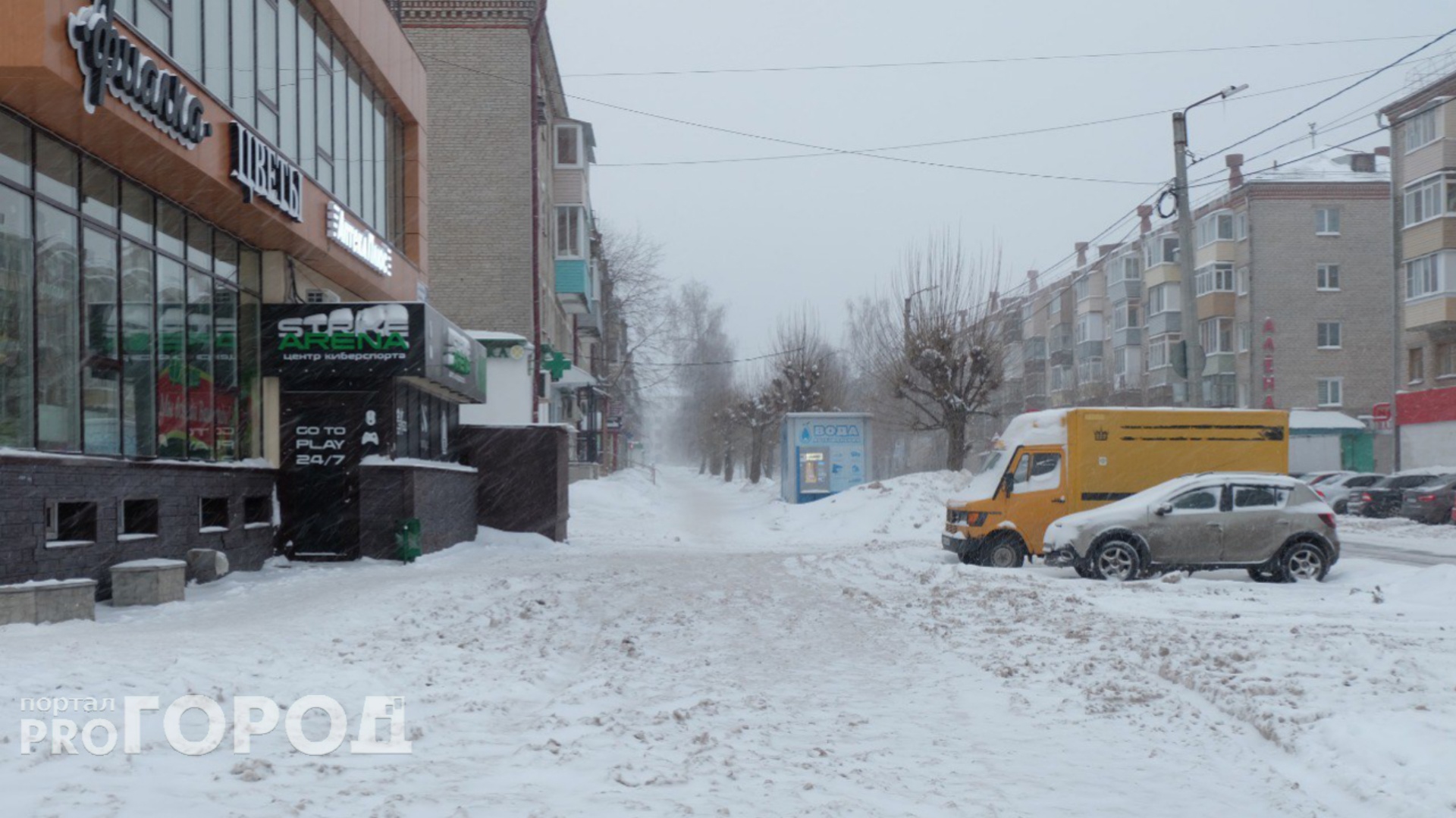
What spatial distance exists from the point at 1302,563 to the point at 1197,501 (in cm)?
154

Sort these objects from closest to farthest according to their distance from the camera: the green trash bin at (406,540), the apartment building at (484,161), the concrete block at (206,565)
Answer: the concrete block at (206,565)
the green trash bin at (406,540)
the apartment building at (484,161)

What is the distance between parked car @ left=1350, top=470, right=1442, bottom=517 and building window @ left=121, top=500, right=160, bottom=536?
32.9 metres

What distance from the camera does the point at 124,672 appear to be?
7.51 m

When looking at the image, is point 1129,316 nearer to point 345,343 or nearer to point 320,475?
point 345,343

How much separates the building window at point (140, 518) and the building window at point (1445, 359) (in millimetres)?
43297

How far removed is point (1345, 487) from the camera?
38.8m

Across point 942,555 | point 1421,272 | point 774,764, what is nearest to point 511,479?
point 942,555

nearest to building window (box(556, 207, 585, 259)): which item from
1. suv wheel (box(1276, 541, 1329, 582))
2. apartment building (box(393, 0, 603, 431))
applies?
apartment building (box(393, 0, 603, 431))

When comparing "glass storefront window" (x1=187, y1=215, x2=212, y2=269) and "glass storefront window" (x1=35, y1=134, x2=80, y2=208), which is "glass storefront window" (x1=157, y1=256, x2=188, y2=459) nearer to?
"glass storefront window" (x1=187, y1=215, x2=212, y2=269)

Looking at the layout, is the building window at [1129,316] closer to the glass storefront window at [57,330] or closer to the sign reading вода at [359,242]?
the sign reading вода at [359,242]

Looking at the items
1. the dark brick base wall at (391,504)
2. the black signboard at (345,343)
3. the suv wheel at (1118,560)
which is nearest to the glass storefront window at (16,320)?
the black signboard at (345,343)

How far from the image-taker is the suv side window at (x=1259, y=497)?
17.6 meters

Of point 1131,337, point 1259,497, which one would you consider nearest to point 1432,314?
point 1131,337

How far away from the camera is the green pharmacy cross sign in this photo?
40.5 m
